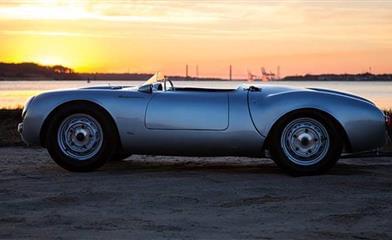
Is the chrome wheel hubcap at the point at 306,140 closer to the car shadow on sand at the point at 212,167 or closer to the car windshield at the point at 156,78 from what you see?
the car shadow on sand at the point at 212,167

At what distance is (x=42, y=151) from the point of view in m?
10.4

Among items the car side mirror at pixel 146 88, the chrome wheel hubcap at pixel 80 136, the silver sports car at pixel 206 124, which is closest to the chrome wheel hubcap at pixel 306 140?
the silver sports car at pixel 206 124

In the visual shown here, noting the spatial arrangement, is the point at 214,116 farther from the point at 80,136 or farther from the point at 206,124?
the point at 80,136

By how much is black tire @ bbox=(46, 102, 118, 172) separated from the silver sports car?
1 centimetres

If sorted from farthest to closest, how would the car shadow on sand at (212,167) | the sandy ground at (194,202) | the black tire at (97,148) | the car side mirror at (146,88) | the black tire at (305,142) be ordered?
the car shadow on sand at (212,167), the car side mirror at (146,88), the black tire at (97,148), the black tire at (305,142), the sandy ground at (194,202)

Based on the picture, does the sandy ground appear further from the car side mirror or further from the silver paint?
the car side mirror

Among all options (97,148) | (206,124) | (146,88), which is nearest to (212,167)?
(206,124)

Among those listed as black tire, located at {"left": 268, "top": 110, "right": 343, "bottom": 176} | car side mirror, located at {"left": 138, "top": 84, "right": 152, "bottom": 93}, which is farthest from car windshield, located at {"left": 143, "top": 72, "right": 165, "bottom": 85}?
black tire, located at {"left": 268, "top": 110, "right": 343, "bottom": 176}

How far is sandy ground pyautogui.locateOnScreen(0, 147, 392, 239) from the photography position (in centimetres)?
506

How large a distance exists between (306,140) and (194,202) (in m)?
1.99

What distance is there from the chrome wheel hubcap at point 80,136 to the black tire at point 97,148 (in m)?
0.03

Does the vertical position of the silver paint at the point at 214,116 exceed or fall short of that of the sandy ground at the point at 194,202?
it exceeds it

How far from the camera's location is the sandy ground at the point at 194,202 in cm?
506

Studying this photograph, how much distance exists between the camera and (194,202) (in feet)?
20.0
